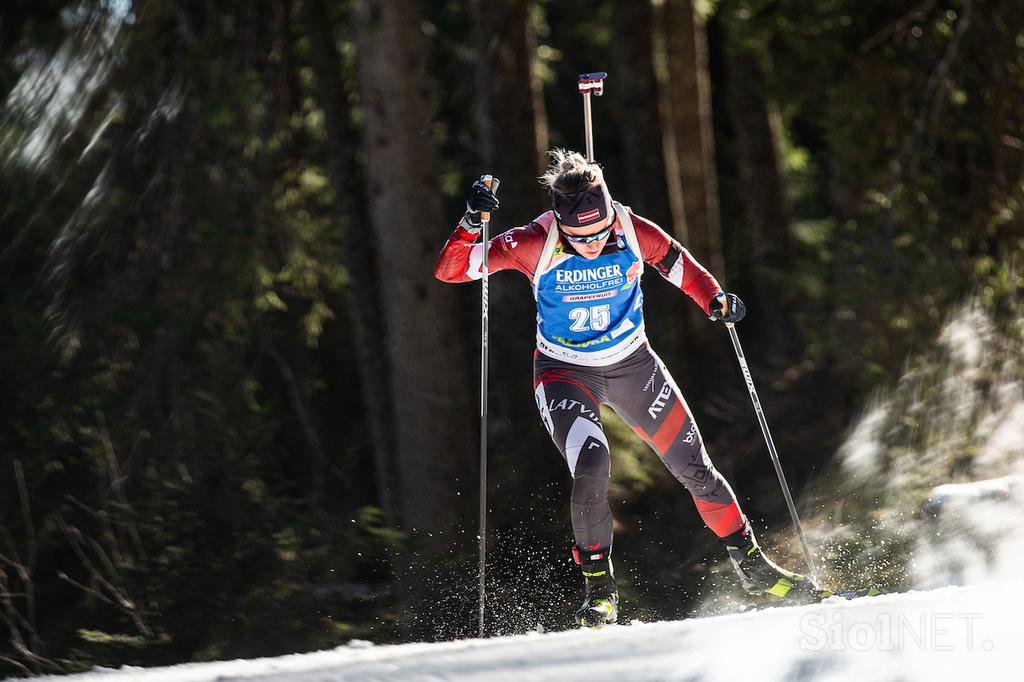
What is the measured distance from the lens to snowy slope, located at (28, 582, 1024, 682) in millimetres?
4320

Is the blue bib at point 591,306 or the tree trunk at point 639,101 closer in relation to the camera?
the blue bib at point 591,306

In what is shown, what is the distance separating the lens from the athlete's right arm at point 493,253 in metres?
5.77

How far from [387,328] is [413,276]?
60cm

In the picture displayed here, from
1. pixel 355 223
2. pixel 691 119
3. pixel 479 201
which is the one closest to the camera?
pixel 479 201

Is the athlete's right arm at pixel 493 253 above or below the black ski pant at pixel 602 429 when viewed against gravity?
above

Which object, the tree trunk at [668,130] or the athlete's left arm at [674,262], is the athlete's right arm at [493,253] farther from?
the tree trunk at [668,130]

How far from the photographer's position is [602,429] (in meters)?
6.08

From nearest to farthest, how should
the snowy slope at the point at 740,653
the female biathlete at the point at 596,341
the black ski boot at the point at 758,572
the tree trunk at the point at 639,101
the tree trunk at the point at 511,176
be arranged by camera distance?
the snowy slope at the point at 740,653 < the female biathlete at the point at 596,341 < the black ski boot at the point at 758,572 < the tree trunk at the point at 511,176 < the tree trunk at the point at 639,101

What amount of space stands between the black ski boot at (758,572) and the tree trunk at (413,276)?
3262 mm

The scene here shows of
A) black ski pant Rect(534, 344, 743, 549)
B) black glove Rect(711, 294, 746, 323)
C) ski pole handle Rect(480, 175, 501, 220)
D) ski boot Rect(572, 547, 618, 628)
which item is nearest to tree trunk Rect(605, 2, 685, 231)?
black glove Rect(711, 294, 746, 323)

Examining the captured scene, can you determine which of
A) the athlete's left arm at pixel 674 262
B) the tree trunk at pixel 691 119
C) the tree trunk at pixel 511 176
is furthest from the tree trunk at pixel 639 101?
the athlete's left arm at pixel 674 262

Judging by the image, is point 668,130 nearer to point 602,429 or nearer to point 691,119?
point 691,119

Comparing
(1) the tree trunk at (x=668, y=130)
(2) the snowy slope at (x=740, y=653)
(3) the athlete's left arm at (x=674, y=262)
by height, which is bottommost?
(2) the snowy slope at (x=740, y=653)

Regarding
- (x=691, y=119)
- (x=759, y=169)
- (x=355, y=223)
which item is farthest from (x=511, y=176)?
(x=759, y=169)
